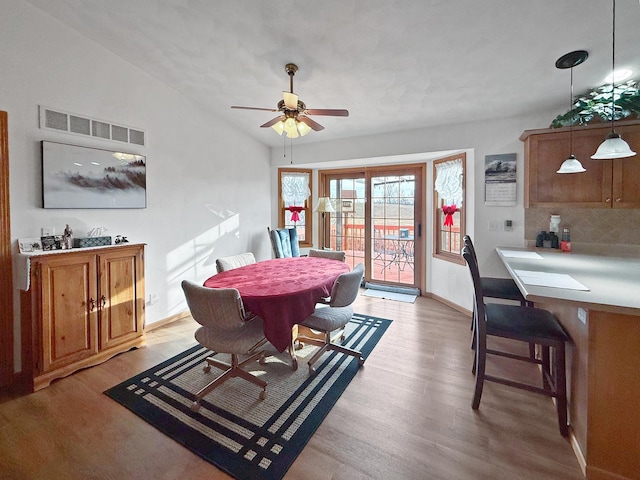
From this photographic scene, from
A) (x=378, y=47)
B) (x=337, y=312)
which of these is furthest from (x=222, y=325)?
(x=378, y=47)

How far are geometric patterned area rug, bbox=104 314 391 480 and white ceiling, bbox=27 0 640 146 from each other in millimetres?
2756

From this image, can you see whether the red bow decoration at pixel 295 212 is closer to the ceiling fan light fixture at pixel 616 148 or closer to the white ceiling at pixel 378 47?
the white ceiling at pixel 378 47

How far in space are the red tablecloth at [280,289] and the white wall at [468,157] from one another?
1853 millimetres

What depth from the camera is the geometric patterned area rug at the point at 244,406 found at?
5.32 feet

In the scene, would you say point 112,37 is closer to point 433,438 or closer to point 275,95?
point 275,95

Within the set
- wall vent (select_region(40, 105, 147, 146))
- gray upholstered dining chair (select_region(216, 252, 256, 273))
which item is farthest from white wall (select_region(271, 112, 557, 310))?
wall vent (select_region(40, 105, 147, 146))

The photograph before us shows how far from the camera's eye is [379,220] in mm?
4926

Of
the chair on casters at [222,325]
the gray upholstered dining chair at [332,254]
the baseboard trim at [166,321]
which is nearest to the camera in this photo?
the chair on casters at [222,325]

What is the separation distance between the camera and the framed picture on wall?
99.3 inches

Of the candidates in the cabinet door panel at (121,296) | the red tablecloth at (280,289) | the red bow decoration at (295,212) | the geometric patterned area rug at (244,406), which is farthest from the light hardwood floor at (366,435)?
the red bow decoration at (295,212)

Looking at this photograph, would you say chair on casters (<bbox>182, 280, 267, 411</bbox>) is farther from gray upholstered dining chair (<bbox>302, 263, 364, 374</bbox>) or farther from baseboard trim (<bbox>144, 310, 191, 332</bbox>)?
baseboard trim (<bbox>144, 310, 191, 332</bbox>)

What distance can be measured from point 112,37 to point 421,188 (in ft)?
13.7

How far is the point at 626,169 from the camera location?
2.51 m

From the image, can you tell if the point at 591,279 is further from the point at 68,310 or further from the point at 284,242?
the point at 68,310
